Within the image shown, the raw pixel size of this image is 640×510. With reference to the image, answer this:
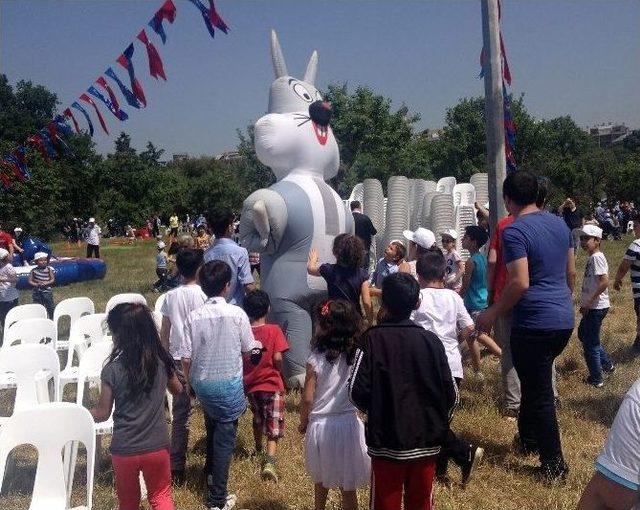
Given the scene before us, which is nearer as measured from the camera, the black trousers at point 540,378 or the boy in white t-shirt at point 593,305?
the black trousers at point 540,378

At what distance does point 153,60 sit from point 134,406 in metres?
4.71

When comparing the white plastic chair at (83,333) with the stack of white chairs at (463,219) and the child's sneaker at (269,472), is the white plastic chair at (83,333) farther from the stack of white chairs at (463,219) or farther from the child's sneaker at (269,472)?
the stack of white chairs at (463,219)

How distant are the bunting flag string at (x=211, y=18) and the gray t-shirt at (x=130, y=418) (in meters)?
4.44

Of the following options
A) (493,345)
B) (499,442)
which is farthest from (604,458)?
(493,345)

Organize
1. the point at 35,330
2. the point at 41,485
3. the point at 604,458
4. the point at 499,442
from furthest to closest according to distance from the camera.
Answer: the point at 35,330
the point at 499,442
the point at 41,485
the point at 604,458

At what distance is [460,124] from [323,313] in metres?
35.3

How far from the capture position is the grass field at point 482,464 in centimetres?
358

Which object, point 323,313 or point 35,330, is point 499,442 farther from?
point 35,330

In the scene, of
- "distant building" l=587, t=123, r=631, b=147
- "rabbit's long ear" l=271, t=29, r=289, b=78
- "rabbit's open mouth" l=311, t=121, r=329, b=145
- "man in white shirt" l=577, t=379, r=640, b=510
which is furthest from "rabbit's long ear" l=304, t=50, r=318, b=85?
"distant building" l=587, t=123, r=631, b=147

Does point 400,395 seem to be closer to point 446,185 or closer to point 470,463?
point 470,463

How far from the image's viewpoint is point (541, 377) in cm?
354

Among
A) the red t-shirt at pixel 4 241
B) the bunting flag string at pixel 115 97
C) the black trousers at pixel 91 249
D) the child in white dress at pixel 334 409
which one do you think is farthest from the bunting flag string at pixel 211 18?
the black trousers at pixel 91 249

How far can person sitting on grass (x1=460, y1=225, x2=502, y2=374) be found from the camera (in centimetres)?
576

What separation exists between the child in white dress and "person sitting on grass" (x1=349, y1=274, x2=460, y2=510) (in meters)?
0.34
